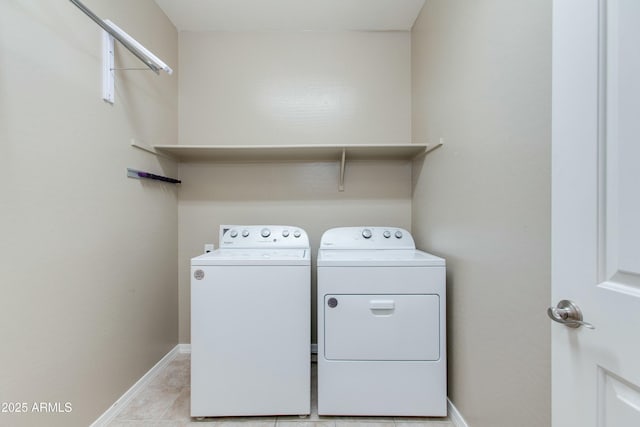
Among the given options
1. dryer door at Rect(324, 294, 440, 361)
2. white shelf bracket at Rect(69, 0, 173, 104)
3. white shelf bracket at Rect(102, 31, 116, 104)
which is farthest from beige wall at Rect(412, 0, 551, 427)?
white shelf bracket at Rect(102, 31, 116, 104)

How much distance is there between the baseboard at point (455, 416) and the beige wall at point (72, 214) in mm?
1839

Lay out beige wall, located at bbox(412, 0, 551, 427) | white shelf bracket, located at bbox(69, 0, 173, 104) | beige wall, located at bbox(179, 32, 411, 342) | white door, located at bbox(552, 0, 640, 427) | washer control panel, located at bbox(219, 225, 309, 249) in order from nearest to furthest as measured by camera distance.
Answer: white door, located at bbox(552, 0, 640, 427) → beige wall, located at bbox(412, 0, 551, 427) → white shelf bracket, located at bbox(69, 0, 173, 104) → washer control panel, located at bbox(219, 225, 309, 249) → beige wall, located at bbox(179, 32, 411, 342)

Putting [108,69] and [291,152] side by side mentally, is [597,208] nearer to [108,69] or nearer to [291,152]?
[291,152]

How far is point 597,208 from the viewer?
565 mm

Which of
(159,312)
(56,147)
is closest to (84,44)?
(56,147)

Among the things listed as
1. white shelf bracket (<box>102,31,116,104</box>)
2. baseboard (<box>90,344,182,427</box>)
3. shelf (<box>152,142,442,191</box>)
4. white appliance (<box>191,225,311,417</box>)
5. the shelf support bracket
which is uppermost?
white shelf bracket (<box>102,31,116,104</box>)

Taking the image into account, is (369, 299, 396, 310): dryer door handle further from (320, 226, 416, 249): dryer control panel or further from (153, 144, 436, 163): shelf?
(153, 144, 436, 163): shelf

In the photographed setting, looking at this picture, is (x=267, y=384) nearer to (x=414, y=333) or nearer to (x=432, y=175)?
(x=414, y=333)

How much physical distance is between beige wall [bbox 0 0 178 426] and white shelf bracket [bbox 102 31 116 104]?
3 centimetres

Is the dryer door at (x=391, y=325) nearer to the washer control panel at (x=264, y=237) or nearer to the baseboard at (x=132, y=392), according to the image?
the washer control panel at (x=264, y=237)

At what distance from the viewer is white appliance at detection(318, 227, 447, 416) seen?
139 centimetres

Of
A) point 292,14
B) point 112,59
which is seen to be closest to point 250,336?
point 112,59

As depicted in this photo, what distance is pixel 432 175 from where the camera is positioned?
170 centimetres

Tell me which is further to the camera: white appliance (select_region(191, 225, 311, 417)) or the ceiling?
the ceiling
